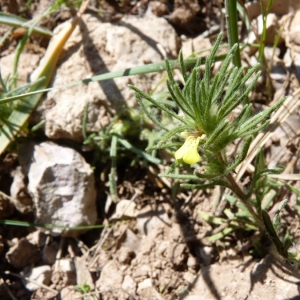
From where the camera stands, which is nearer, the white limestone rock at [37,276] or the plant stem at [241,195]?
the plant stem at [241,195]

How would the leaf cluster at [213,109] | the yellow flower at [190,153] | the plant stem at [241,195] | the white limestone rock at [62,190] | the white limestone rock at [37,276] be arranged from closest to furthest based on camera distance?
the yellow flower at [190,153], the leaf cluster at [213,109], the plant stem at [241,195], the white limestone rock at [37,276], the white limestone rock at [62,190]

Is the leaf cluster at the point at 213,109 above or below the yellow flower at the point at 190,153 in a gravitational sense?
above

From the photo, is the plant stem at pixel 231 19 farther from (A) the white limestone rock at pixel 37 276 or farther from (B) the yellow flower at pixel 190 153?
(A) the white limestone rock at pixel 37 276

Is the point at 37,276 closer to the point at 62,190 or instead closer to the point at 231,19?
the point at 62,190

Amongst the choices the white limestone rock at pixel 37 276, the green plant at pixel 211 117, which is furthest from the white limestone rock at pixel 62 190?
the green plant at pixel 211 117

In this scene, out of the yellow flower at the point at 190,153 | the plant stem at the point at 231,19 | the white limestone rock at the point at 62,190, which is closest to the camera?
the yellow flower at the point at 190,153

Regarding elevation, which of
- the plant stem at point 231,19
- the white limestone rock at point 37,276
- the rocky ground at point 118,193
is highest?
the plant stem at point 231,19
